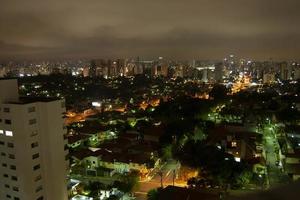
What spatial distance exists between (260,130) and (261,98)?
289 inches

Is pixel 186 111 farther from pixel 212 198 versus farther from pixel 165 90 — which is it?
pixel 165 90

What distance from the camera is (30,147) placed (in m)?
5.12

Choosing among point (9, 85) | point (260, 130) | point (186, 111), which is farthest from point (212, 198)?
point (186, 111)

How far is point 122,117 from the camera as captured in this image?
584 inches

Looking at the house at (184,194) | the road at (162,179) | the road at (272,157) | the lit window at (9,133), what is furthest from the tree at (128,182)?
the road at (272,157)

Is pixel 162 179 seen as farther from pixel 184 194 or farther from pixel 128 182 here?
pixel 184 194

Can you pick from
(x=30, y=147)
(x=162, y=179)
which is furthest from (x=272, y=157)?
(x=30, y=147)

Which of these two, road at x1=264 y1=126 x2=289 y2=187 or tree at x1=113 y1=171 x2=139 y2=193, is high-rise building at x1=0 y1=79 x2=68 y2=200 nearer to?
tree at x1=113 y1=171 x2=139 y2=193

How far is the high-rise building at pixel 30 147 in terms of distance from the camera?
5.06 meters

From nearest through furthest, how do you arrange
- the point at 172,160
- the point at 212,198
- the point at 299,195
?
the point at 299,195
the point at 212,198
the point at 172,160

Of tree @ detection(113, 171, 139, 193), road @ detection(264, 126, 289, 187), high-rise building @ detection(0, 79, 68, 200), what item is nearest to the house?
tree @ detection(113, 171, 139, 193)

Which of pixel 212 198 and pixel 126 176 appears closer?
pixel 212 198

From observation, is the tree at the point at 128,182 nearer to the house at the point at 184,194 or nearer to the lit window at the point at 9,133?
the house at the point at 184,194

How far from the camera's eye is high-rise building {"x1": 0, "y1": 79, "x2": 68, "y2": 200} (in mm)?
5062
